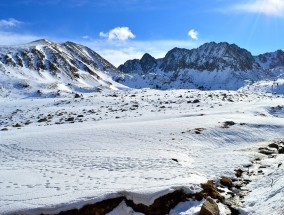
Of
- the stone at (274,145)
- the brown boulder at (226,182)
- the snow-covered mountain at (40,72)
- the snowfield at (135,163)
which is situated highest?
the snow-covered mountain at (40,72)

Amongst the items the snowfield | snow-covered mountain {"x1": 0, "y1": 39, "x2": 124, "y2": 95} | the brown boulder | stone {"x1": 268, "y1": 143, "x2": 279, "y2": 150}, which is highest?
snow-covered mountain {"x1": 0, "y1": 39, "x2": 124, "y2": 95}

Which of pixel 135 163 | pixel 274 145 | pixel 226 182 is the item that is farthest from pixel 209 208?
pixel 274 145

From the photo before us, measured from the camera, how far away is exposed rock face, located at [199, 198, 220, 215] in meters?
14.7

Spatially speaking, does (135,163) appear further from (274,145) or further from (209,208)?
(274,145)

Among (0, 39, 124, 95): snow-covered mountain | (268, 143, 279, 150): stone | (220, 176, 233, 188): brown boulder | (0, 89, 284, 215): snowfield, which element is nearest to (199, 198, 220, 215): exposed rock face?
(0, 89, 284, 215): snowfield

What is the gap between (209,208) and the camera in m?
14.9

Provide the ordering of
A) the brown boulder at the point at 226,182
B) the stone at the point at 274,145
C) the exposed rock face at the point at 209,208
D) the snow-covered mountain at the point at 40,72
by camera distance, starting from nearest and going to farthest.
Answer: the exposed rock face at the point at 209,208 → the brown boulder at the point at 226,182 → the stone at the point at 274,145 → the snow-covered mountain at the point at 40,72

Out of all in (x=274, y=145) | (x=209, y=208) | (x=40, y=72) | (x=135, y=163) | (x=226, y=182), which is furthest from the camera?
(x=40, y=72)

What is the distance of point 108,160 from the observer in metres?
22.0

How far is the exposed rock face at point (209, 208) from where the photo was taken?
1466cm

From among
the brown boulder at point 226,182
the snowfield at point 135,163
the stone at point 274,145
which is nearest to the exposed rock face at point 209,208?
the snowfield at point 135,163

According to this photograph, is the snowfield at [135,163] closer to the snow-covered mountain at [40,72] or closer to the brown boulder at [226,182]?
the brown boulder at [226,182]

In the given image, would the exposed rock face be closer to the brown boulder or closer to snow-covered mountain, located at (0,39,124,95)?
the brown boulder

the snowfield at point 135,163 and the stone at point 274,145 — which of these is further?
the stone at point 274,145
